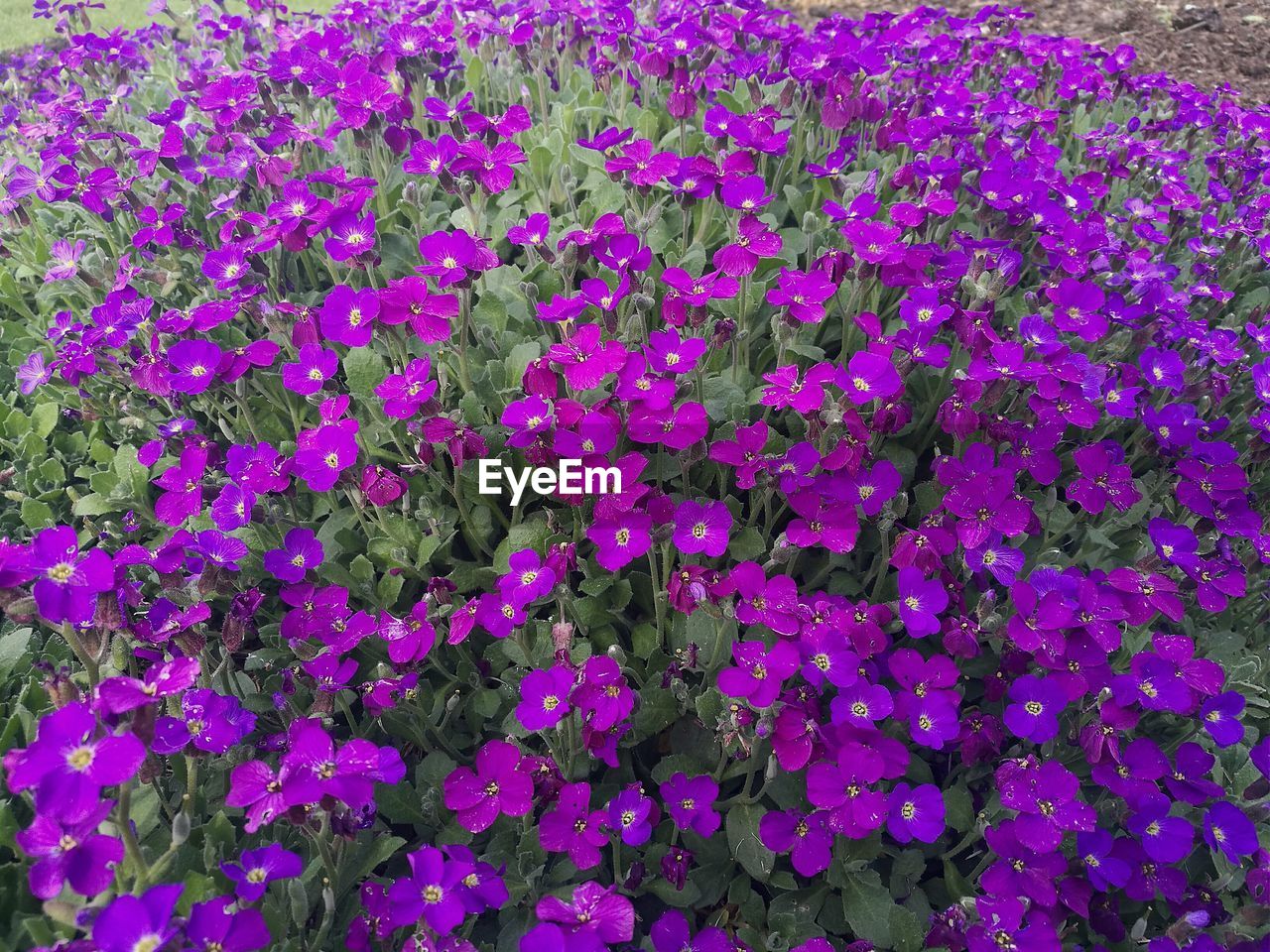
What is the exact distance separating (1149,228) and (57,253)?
409 centimetres

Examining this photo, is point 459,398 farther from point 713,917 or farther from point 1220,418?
point 1220,418

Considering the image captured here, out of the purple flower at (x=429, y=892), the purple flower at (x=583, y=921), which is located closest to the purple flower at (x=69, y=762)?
the purple flower at (x=429, y=892)

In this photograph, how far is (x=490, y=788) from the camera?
2025 mm

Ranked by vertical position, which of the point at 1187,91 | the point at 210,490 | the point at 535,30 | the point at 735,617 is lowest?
the point at 735,617

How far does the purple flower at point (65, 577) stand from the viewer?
1.57 meters

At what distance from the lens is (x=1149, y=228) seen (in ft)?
11.2

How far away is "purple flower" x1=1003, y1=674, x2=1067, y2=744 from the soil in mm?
5911

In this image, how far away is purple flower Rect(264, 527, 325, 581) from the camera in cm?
222

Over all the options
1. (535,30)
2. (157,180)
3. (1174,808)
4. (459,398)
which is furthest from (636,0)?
(1174,808)

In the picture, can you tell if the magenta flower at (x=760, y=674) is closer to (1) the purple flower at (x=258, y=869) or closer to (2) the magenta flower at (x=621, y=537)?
(2) the magenta flower at (x=621, y=537)

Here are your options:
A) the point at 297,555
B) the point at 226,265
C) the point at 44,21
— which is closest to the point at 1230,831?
the point at 297,555

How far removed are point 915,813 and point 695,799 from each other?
0.51 m

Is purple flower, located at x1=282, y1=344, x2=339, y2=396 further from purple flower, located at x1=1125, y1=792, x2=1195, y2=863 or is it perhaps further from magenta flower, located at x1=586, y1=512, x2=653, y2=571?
purple flower, located at x1=1125, y1=792, x2=1195, y2=863

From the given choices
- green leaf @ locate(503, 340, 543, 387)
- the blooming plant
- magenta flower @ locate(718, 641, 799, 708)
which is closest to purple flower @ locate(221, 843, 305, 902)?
the blooming plant
